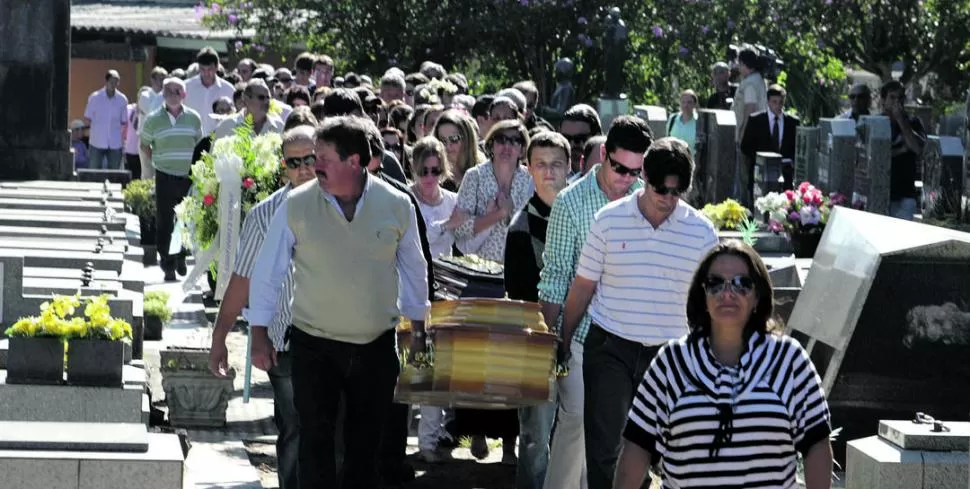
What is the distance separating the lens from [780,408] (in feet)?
19.0

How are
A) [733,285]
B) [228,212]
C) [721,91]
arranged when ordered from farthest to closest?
[721,91] → [228,212] → [733,285]

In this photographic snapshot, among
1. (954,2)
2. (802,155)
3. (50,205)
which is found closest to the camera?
(50,205)

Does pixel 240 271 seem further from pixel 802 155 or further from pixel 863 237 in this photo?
pixel 802 155

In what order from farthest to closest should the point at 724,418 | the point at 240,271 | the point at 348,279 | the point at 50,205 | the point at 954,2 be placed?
the point at 954,2, the point at 50,205, the point at 240,271, the point at 348,279, the point at 724,418

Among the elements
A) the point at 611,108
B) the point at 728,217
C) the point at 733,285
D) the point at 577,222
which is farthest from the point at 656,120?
the point at 733,285

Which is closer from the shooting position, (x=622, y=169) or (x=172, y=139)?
(x=622, y=169)

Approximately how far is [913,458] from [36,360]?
377 cm

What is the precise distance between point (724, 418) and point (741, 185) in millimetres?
16600

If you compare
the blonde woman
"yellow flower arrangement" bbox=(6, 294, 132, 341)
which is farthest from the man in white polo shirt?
the blonde woman

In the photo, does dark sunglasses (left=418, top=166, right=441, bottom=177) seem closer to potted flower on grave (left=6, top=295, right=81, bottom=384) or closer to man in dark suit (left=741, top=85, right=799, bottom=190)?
potted flower on grave (left=6, top=295, right=81, bottom=384)

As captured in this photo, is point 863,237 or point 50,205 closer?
point 863,237

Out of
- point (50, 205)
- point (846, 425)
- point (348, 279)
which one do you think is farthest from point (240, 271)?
point (50, 205)

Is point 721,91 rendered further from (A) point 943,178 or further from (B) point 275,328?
(B) point 275,328

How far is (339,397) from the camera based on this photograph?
324 inches
